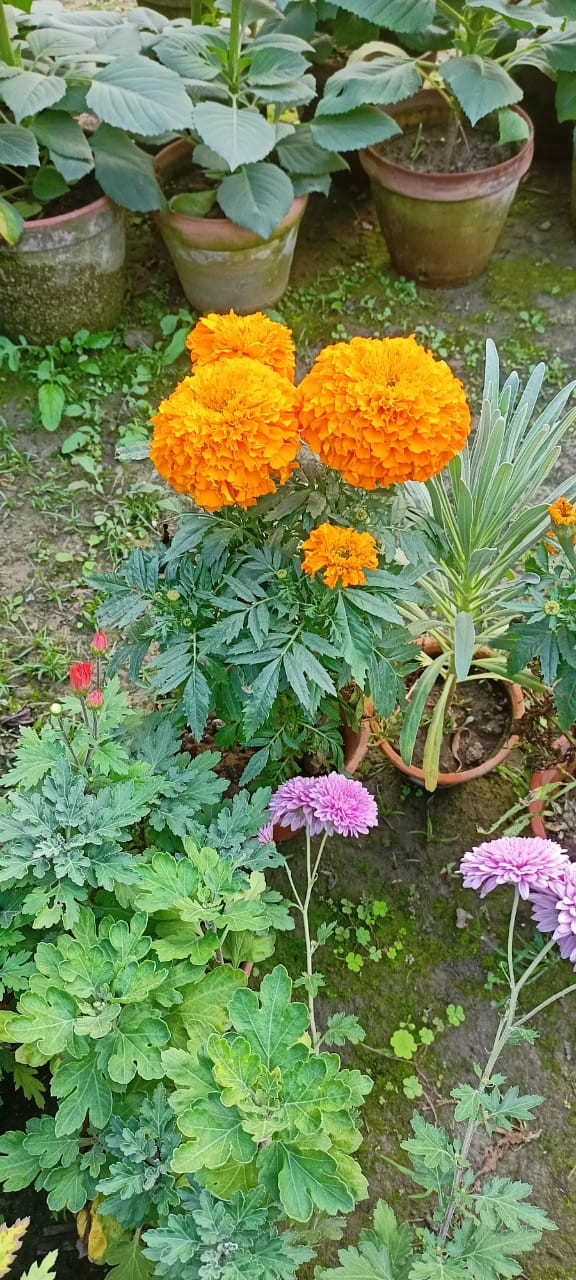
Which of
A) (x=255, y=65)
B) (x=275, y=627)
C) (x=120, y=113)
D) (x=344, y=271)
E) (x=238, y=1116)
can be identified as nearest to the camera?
(x=238, y=1116)

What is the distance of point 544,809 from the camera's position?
193 centimetres

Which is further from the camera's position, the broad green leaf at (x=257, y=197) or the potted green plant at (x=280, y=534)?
the broad green leaf at (x=257, y=197)

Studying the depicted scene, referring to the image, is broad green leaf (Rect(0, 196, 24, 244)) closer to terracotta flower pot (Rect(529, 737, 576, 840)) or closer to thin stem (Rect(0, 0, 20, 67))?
thin stem (Rect(0, 0, 20, 67))

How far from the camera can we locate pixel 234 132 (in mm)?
2535

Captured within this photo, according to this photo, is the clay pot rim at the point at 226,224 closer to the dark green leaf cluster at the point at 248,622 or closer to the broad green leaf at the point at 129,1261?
the dark green leaf cluster at the point at 248,622

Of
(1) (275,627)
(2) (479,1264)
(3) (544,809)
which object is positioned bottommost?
(3) (544,809)

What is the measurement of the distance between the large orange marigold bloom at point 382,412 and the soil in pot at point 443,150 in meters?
2.10

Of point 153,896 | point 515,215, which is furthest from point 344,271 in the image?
point 153,896

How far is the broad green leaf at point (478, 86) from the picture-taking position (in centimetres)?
251

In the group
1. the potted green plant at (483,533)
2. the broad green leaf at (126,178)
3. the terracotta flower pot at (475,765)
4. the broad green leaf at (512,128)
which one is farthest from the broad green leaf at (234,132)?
the terracotta flower pot at (475,765)

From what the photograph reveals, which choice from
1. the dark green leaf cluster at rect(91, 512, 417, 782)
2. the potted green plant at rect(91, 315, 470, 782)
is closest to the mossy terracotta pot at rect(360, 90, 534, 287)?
the potted green plant at rect(91, 315, 470, 782)

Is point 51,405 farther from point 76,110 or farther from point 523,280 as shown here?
point 523,280

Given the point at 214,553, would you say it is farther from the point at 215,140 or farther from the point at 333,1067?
the point at 215,140

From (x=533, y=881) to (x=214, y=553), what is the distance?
677 mm
